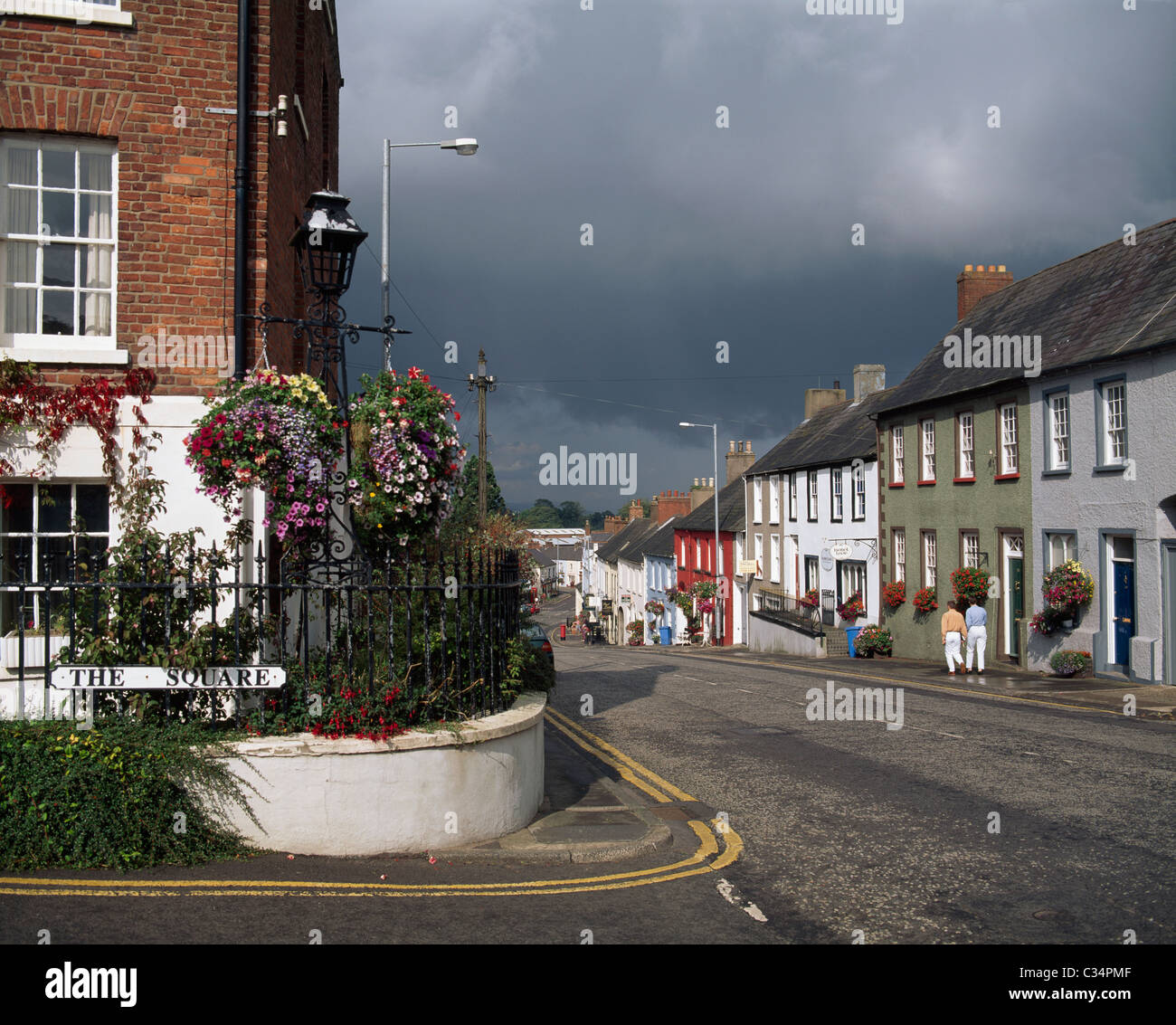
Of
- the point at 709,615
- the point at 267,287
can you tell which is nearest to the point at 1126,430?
the point at 267,287

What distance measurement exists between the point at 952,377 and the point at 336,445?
76.3ft

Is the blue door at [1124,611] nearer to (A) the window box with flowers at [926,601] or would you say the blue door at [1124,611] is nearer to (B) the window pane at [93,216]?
(A) the window box with flowers at [926,601]

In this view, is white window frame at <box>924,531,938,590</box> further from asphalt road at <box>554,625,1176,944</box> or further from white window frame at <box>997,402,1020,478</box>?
asphalt road at <box>554,625,1176,944</box>

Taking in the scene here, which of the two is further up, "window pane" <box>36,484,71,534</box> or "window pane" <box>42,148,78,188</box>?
"window pane" <box>42,148,78,188</box>

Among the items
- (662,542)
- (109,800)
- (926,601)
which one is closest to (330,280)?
(109,800)

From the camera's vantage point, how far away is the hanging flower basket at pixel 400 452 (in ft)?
26.1

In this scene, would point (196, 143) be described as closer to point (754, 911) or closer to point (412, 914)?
point (412, 914)

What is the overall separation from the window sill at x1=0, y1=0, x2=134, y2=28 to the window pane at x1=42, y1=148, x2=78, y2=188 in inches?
48.7

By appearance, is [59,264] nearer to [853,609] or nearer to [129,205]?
[129,205]

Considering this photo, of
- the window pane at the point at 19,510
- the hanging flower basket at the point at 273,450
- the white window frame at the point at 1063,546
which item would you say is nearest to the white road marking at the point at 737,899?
the hanging flower basket at the point at 273,450

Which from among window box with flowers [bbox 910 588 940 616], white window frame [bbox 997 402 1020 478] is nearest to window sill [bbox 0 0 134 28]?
white window frame [bbox 997 402 1020 478]

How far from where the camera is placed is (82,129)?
9406 millimetres

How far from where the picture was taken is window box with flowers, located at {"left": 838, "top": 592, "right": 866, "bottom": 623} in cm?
3294

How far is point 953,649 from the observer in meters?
23.2
